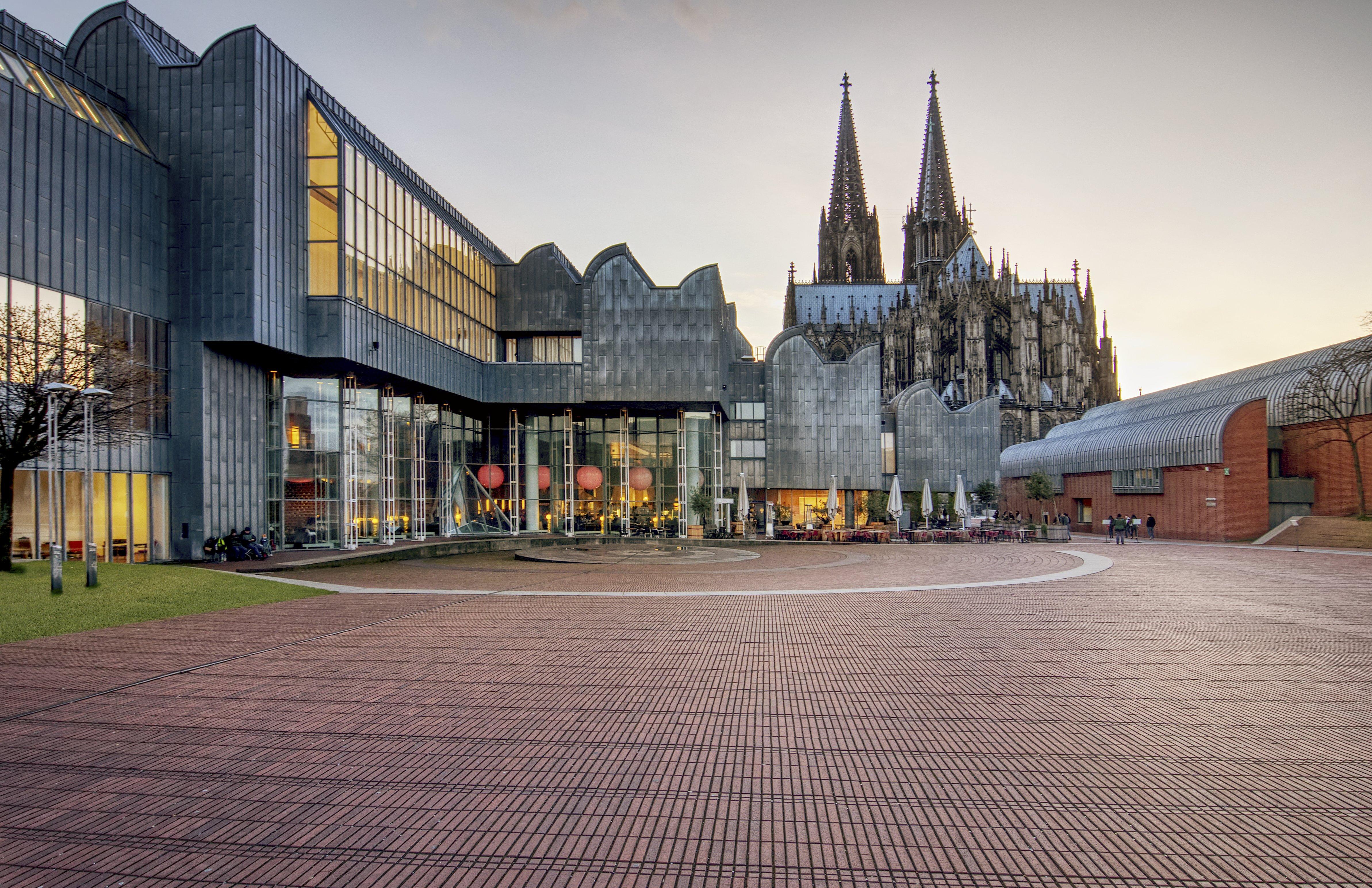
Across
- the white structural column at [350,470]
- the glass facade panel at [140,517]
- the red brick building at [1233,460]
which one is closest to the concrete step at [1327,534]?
the red brick building at [1233,460]

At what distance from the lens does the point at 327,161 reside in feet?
85.0

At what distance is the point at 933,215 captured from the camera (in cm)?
9300

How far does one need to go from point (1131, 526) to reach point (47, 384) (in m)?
45.1

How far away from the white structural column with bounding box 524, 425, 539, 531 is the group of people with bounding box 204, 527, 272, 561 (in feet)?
54.8

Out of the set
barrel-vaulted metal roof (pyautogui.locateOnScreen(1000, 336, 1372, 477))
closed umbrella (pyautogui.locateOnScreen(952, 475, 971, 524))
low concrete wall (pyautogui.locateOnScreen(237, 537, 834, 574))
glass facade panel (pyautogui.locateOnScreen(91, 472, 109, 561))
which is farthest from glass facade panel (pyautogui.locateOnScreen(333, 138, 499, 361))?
barrel-vaulted metal roof (pyautogui.locateOnScreen(1000, 336, 1372, 477))

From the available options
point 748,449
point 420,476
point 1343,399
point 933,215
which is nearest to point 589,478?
point 420,476

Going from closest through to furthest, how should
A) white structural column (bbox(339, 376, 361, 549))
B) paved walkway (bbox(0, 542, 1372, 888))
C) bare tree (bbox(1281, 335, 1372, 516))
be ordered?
paved walkway (bbox(0, 542, 1372, 888)), white structural column (bbox(339, 376, 361, 549)), bare tree (bbox(1281, 335, 1372, 516))

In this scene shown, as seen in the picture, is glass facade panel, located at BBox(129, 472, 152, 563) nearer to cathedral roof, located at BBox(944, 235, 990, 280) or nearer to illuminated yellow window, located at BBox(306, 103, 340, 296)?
illuminated yellow window, located at BBox(306, 103, 340, 296)

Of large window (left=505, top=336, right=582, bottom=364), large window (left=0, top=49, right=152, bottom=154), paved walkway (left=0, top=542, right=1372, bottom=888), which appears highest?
large window (left=0, top=49, right=152, bottom=154)

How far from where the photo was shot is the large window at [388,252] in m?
25.8

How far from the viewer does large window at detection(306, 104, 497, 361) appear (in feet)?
84.7

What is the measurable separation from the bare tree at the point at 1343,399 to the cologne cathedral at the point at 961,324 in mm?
28937

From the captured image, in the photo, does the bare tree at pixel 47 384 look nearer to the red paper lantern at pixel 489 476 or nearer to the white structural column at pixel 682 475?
the red paper lantern at pixel 489 476

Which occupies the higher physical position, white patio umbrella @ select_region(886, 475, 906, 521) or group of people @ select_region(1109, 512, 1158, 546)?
white patio umbrella @ select_region(886, 475, 906, 521)
